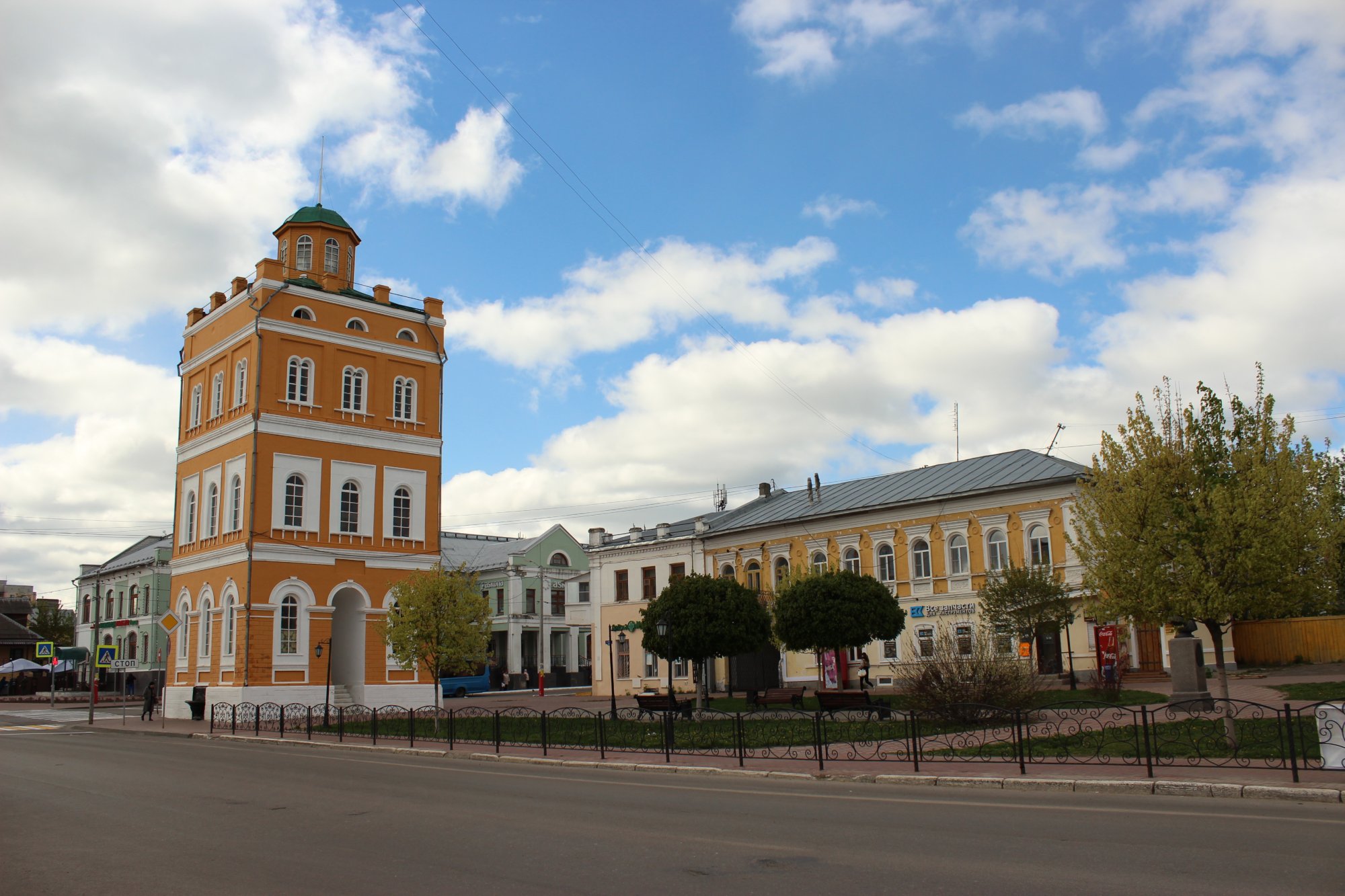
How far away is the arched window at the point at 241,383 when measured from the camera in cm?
3666

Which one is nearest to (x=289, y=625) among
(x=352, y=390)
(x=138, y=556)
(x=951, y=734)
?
(x=352, y=390)

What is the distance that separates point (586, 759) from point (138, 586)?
187ft

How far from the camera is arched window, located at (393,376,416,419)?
3981 cm

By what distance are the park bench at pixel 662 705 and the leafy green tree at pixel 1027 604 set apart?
10273 millimetres

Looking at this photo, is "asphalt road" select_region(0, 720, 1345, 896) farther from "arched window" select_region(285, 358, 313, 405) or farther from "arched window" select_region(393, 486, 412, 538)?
"arched window" select_region(393, 486, 412, 538)

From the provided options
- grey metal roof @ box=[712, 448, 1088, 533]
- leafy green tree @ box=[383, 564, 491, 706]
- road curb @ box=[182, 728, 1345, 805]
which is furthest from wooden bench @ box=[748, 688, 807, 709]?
road curb @ box=[182, 728, 1345, 805]

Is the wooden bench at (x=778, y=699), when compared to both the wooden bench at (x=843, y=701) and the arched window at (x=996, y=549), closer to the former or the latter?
the wooden bench at (x=843, y=701)

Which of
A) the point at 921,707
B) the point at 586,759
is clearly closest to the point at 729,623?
the point at 921,707

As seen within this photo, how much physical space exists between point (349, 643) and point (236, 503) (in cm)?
654

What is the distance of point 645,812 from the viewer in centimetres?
1131

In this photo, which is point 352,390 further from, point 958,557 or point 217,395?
point 958,557

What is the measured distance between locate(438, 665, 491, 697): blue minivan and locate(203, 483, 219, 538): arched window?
17743mm

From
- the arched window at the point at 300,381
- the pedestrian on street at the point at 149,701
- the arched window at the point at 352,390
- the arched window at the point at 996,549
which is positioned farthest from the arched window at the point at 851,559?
the pedestrian on street at the point at 149,701

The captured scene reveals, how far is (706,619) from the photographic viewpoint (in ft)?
101
